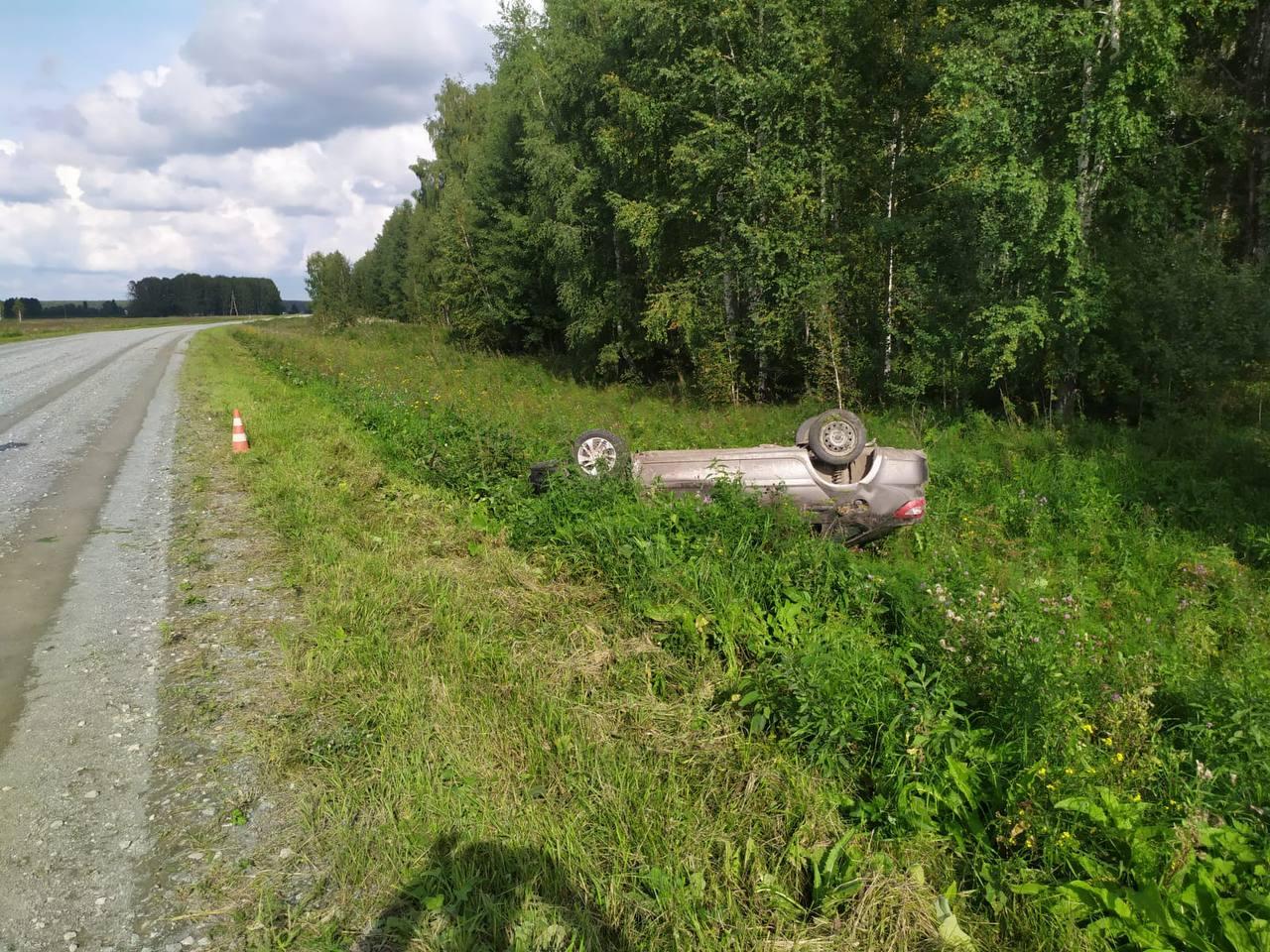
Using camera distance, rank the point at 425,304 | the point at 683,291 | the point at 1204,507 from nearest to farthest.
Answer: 1. the point at 1204,507
2. the point at 683,291
3. the point at 425,304

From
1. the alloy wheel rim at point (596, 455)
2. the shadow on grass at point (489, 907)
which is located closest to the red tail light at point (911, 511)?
the alloy wheel rim at point (596, 455)

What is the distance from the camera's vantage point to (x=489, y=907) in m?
2.67

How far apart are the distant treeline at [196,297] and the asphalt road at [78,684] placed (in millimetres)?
143724

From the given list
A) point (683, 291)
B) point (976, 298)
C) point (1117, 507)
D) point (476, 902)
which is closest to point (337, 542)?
point (476, 902)

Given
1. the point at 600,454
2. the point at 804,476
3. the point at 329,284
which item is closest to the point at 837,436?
the point at 804,476

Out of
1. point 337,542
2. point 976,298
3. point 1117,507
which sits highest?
point 976,298

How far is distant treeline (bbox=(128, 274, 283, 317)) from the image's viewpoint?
428 feet

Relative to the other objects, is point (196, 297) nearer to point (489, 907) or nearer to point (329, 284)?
point (329, 284)

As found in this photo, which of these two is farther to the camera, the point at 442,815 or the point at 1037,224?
the point at 1037,224

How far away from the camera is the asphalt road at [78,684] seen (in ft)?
8.84

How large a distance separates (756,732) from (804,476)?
3.67m

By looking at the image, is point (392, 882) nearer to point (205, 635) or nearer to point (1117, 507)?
point (205, 635)

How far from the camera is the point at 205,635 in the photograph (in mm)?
4672

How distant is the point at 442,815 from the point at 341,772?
2.04ft
